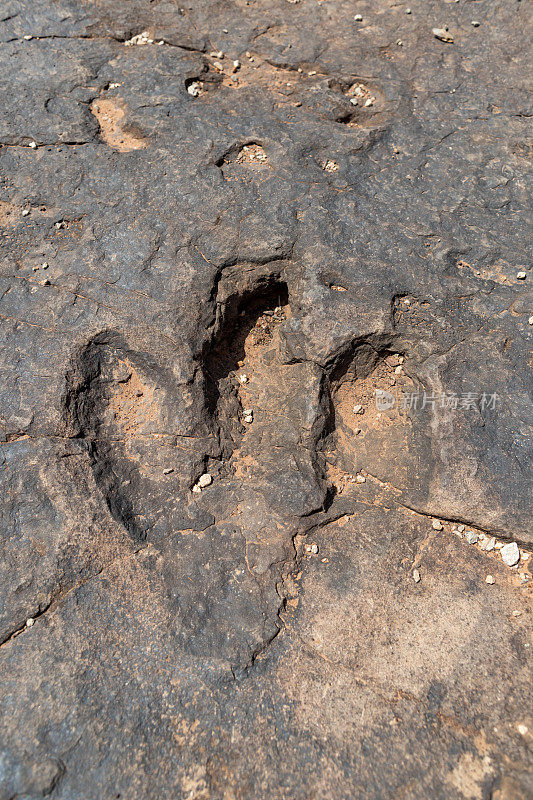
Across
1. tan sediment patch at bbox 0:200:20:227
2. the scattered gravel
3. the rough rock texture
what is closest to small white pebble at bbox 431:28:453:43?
the rough rock texture

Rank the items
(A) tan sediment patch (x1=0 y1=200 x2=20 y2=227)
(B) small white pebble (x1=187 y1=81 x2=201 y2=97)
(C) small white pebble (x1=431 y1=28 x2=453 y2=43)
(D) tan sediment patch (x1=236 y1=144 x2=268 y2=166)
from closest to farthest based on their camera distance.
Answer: (A) tan sediment patch (x1=0 y1=200 x2=20 y2=227) → (D) tan sediment patch (x1=236 y1=144 x2=268 y2=166) → (B) small white pebble (x1=187 y1=81 x2=201 y2=97) → (C) small white pebble (x1=431 y1=28 x2=453 y2=43)

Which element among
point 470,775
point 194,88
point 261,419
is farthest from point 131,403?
point 194,88

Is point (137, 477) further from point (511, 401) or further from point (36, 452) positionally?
point (511, 401)

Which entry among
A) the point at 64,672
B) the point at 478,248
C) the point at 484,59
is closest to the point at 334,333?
the point at 478,248

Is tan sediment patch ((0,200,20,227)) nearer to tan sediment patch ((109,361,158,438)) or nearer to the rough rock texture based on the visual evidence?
the rough rock texture

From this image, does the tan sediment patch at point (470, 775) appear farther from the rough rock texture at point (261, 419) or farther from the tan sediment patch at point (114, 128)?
the tan sediment patch at point (114, 128)

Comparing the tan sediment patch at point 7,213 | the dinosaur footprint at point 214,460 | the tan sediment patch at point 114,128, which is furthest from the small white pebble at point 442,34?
the tan sediment patch at point 7,213

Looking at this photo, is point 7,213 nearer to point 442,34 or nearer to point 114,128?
point 114,128
